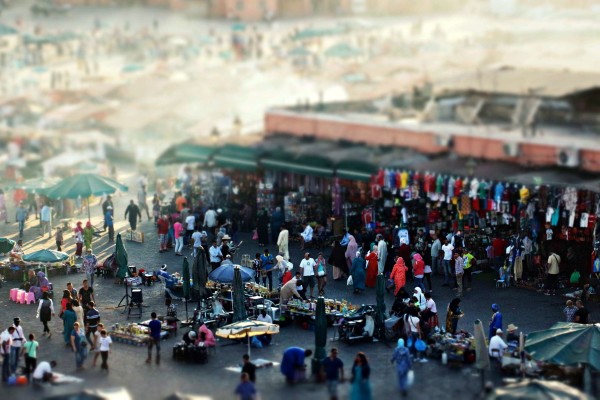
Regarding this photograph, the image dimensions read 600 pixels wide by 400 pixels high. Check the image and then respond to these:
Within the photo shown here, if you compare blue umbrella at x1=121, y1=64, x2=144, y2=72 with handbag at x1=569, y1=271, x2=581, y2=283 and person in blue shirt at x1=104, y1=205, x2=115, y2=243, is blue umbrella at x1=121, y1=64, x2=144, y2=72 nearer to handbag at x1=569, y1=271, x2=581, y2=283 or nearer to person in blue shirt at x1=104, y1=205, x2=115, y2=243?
person in blue shirt at x1=104, y1=205, x2=115, y2=243

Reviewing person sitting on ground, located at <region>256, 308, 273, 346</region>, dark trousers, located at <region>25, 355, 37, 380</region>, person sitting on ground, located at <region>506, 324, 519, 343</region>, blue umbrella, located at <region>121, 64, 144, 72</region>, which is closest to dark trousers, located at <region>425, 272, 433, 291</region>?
person sitting on ground, located at <region>256, 308, 273, 346</region>

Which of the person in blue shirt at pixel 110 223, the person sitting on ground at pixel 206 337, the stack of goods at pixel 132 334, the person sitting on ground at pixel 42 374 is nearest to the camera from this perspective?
the person sitting on ground at pixel 42 374

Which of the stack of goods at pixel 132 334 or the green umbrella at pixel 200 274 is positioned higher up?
the green umbrella at pixel 200 274

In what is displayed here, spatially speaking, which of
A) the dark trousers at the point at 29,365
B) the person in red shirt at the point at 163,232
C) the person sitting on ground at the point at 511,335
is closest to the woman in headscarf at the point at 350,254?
the person in red shirt at the point at 163,232

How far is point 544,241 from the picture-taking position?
30812 mm

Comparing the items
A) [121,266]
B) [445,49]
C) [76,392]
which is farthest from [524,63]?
[76,392]

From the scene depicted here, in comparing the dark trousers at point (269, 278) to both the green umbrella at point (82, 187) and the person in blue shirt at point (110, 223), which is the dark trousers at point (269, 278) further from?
the green umbrella at point (82, 187)

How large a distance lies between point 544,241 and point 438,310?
3.88m

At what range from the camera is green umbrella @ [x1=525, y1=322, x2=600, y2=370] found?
22.1m

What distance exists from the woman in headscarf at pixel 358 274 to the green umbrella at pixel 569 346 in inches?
304

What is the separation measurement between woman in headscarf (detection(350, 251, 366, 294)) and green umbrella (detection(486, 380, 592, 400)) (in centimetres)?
1031

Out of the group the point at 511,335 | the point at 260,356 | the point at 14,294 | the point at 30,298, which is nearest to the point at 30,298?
the point at 30,298

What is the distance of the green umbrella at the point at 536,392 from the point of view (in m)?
19.3

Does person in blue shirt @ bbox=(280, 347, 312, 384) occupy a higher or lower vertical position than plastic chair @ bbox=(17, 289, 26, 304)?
higher
